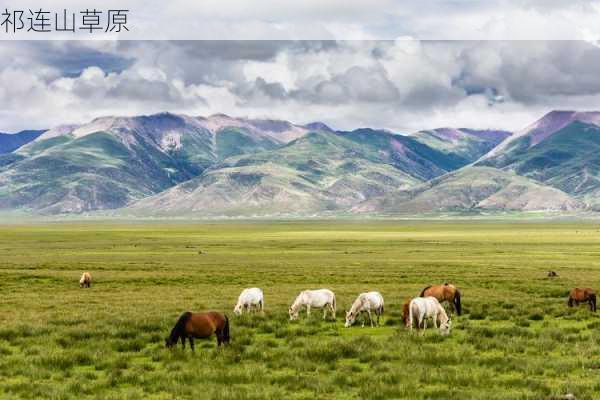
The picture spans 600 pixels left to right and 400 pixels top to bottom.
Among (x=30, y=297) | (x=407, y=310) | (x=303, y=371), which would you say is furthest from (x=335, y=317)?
(x=30, y=297)

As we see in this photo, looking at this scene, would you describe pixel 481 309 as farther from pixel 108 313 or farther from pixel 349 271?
pixel 349 271

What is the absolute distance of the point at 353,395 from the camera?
17531 millimetres

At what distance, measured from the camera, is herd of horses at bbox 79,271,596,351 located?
22.7 m

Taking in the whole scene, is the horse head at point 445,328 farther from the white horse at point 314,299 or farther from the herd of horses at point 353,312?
the white horse at point 314,299

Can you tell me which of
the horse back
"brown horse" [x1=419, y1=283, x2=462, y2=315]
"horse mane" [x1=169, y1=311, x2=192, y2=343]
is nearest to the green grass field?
"horse mane" [x1=169, y1=311, x2=192, y2=343]

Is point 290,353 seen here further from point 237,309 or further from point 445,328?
point 237,309

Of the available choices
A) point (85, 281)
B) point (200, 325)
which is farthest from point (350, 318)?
point (85, 281)

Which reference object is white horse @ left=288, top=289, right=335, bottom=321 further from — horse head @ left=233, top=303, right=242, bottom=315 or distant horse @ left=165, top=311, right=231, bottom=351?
distant horse @ left=165, top=311, right=231, bottom=351

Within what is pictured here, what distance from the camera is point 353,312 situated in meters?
29.3

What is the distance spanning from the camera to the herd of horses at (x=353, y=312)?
22734 mm

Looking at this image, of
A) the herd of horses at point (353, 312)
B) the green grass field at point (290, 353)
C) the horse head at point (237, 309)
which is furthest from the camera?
the horse head at point (237, 309)

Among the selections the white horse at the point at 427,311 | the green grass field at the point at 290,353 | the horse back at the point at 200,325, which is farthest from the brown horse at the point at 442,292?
the horse back at the point at 200,325

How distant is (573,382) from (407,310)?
9874mm

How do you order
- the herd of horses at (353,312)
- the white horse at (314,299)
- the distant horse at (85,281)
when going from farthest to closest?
the distant horse at (85,281) < the white horse at (314,299) < the herd of horses at (353,312)
